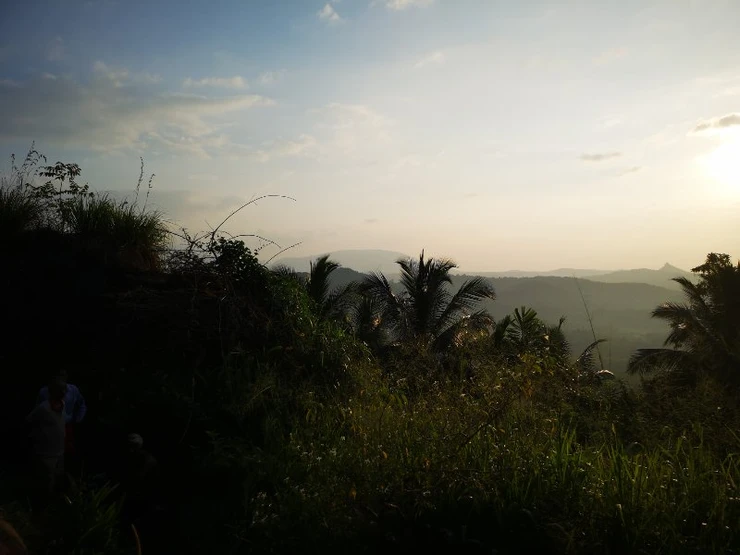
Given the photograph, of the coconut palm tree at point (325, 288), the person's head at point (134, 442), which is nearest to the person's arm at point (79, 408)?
the person's head at point (134, 442)

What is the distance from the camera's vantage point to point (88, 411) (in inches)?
261

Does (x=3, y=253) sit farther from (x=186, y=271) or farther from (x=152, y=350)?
(x=152, y=350)

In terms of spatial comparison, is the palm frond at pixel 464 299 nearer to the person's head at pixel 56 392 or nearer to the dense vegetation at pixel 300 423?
the dense vegetation at pixel 300 423

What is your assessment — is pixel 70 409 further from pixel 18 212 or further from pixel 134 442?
pixel 18 212

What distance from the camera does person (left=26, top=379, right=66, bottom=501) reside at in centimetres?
562

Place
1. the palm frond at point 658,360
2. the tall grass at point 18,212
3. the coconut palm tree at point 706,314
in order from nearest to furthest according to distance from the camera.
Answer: the tall grass at point 18,212 → the coconut palm tree at point 706,314 → the palm frond at point 658,360

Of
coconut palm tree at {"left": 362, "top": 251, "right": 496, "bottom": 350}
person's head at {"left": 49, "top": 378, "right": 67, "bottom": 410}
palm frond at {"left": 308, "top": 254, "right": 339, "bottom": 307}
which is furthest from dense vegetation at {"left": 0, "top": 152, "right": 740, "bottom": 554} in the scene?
coconut palm tree at {"left": 362, "top": 251, "right": 496, "bottom": 350}

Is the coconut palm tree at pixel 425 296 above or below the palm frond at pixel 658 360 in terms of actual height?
above

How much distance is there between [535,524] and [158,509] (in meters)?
3.34

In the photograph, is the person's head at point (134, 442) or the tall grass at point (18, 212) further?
the tall grass at point (18, 212)

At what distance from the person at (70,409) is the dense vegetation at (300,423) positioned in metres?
0.23

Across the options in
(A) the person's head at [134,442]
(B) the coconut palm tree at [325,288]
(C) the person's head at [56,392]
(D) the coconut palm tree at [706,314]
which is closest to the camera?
(A) the person's head at [134,442]

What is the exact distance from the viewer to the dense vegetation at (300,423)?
4.20 metres

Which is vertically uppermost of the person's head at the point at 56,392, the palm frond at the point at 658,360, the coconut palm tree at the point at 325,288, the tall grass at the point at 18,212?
the tall grass at the point at 18,212
